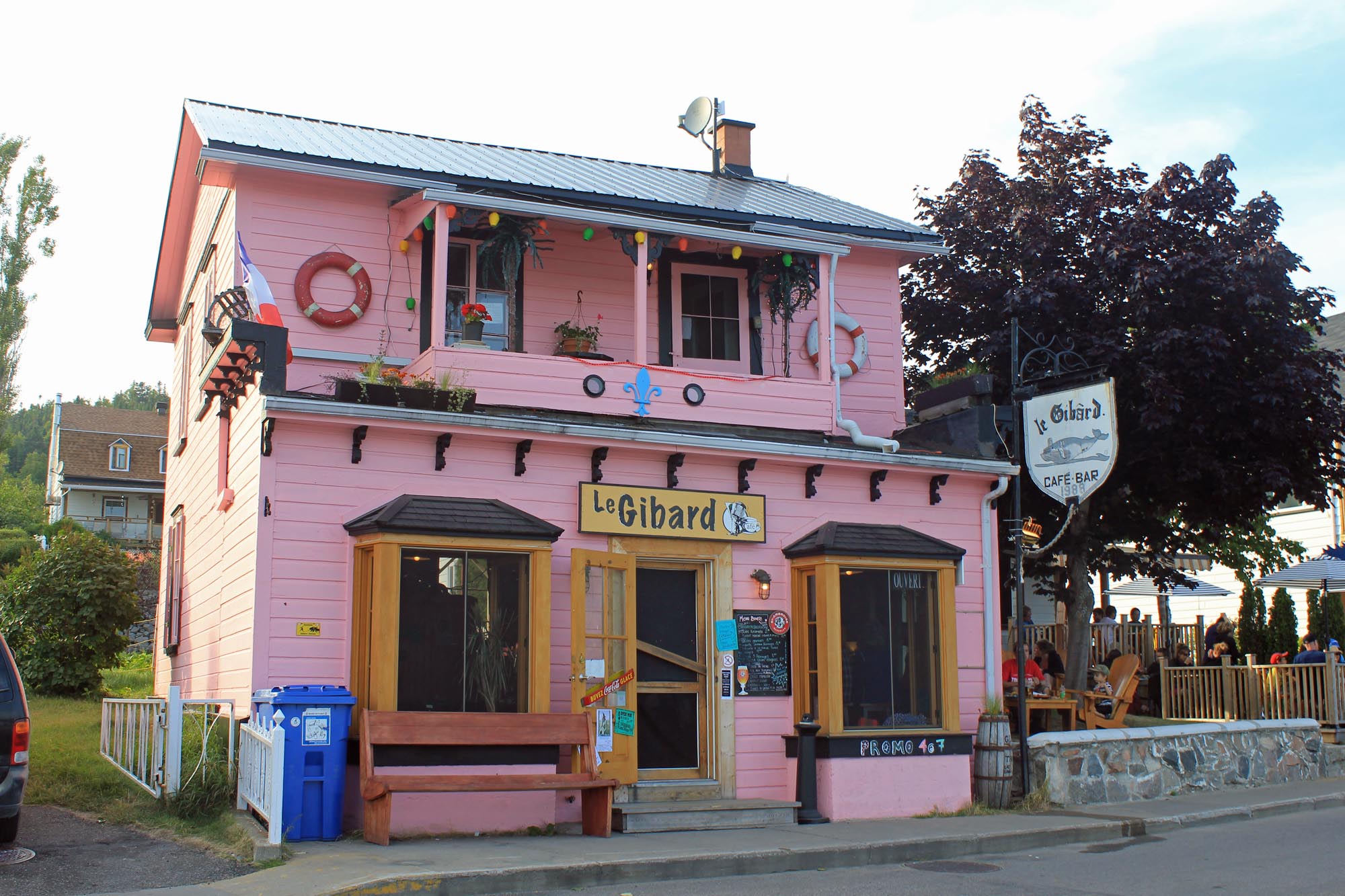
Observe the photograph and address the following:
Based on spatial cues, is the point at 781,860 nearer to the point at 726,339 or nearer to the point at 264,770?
the point at 264,770

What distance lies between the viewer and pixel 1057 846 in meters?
10.7

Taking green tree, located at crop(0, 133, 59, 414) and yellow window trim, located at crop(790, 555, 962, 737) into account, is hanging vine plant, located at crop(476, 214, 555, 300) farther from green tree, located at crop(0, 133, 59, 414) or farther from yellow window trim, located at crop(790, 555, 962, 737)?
green tree, located at crop(0, 133, 59, 414)

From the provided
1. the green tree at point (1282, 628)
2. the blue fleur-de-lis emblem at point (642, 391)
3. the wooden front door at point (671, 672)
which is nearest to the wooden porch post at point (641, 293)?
the blue fleur-de-lis emblem at point (642, 391)

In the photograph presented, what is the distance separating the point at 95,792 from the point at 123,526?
48.5 m

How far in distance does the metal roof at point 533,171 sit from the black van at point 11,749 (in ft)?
18.3

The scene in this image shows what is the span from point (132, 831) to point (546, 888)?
12.0 ft

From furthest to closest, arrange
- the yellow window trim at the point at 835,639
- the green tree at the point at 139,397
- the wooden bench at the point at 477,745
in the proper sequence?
the green tree at the point at 139,397, the yellow window trim at the point at 835,639, the wooden bench at the point at 477,745

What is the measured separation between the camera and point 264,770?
901 centimetres

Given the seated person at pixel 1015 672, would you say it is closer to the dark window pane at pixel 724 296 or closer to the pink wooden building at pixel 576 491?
the pink wooden building at pixel 576 491

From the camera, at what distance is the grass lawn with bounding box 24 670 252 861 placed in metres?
9.16

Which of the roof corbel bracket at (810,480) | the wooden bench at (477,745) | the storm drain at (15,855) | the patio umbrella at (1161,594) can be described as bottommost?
the storm drain at (15,855)

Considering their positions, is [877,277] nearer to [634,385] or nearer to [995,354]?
[995,354]

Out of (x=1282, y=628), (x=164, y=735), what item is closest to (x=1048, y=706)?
(x=164, y=735)

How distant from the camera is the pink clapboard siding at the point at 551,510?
10188mm
